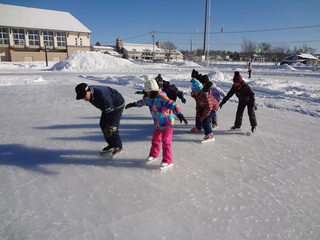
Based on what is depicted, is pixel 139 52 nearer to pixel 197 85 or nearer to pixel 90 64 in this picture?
pixel 90 64

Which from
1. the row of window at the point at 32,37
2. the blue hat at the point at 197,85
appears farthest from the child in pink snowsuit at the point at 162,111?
the row of window at the point at 32,37

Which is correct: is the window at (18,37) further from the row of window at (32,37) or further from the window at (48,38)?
the window at (48,38)

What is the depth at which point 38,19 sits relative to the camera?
138ft

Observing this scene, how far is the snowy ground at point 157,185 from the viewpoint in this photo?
1857 mm

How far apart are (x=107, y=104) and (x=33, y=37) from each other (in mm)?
45884

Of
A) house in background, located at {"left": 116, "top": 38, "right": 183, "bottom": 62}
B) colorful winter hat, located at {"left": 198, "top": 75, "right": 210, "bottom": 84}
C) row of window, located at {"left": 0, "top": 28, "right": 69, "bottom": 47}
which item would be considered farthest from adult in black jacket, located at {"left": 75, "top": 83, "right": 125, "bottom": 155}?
house in background, located at {"left": 116, "top": 38, "right": 183, "bottom": 62}

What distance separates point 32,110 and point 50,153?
3.14 meters

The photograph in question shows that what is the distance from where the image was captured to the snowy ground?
1857mm

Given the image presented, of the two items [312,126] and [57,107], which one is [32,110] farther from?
[312,126]

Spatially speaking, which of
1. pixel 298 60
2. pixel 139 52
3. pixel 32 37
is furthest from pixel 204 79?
pixel 139 52

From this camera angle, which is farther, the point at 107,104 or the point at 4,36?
the point at 4,36

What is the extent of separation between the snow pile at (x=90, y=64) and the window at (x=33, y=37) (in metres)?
19.9

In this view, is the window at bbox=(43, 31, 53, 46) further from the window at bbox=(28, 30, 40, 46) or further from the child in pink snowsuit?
the child in pink snowsuit

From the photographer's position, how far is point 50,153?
3.33 metres
